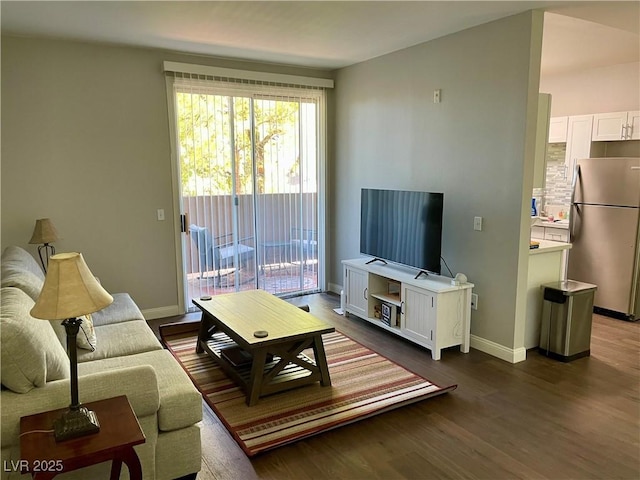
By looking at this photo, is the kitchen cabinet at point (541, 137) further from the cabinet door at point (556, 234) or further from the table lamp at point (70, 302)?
the table lamp at point (70, 302)

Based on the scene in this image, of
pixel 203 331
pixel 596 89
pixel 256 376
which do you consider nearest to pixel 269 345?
pixel 256 376

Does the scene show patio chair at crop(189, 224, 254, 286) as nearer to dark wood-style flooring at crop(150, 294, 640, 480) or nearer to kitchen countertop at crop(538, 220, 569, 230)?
dark wood-style flooring at crop(150, 294, 640, 480)

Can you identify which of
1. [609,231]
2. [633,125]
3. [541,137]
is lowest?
[609,231]

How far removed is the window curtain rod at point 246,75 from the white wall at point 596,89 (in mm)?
2881

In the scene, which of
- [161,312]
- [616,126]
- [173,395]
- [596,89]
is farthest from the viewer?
[596,89]

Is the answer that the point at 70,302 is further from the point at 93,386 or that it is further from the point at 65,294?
the point at 93,386

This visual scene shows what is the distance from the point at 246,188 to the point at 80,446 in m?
3.64

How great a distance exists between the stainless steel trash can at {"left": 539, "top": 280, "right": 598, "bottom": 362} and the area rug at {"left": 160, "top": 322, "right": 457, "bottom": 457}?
1.09m

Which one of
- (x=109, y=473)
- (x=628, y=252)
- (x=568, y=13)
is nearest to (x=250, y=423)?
(x=109, y=473)

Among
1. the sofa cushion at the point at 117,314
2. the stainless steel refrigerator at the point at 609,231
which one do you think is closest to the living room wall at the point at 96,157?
the sofa cushion at the point at 117,314

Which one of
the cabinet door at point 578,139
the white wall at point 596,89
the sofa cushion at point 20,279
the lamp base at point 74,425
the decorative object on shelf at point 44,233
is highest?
the white wall at point 596,89

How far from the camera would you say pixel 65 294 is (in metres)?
1.70

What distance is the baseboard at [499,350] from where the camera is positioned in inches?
143

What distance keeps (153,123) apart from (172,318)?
1.93m
